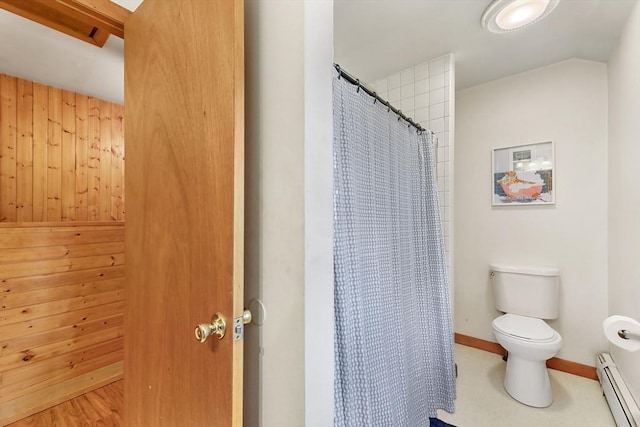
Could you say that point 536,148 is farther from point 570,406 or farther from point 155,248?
point 155,248

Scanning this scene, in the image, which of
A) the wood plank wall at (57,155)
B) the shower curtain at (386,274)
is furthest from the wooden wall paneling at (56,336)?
the shower curtain at (386,274)

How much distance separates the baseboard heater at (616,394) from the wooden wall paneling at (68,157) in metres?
3.69

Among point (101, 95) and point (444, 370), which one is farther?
point (101, 95)

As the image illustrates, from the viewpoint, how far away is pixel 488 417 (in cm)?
163

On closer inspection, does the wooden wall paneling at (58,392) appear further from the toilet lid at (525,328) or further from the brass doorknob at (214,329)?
the toilet lid at (525,328)

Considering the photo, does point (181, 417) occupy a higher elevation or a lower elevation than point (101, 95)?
lower

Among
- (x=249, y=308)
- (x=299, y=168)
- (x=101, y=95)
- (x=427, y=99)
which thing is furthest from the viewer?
(x=101, y=95)

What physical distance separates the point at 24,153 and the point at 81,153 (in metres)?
0.33

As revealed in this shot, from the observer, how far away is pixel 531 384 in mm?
1728

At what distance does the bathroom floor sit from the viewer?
5.24 feet

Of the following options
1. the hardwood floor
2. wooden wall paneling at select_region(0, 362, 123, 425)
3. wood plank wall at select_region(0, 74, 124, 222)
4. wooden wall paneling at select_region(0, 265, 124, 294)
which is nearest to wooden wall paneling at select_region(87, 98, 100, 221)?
wood plank wall at select_region(0, 74, 124, 222)

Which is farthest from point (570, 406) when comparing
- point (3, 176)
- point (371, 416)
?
point (3, 176)

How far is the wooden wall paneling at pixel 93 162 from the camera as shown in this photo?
7.66ft

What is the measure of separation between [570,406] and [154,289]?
240 centimetres
